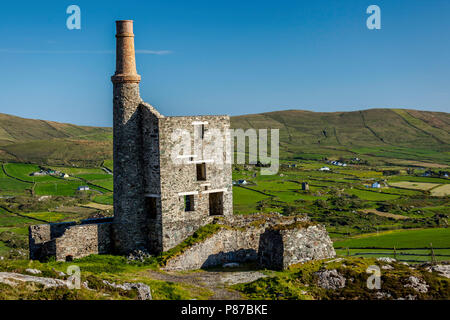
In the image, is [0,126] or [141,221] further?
[0,126]

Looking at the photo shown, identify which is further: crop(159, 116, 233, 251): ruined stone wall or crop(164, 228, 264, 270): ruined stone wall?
crop(159, 116, 233, 251): ruined stone wall

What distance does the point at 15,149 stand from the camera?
132 meters

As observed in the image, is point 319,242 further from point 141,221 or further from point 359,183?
point 359,183

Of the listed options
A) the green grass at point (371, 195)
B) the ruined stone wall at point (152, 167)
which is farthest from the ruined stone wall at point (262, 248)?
the green grass at point (371, 195)

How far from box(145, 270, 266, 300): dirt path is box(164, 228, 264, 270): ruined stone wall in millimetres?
1209

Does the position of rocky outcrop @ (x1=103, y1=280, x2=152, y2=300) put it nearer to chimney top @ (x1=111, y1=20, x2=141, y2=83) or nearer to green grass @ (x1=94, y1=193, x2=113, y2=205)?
chimney top @ (x1=111, y1=20, x2=141, y2=83)

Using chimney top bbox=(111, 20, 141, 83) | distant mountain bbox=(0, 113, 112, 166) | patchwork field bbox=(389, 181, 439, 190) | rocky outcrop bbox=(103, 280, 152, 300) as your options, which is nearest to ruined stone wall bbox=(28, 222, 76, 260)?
chimney top bbox=(111, 20, 141, 83)

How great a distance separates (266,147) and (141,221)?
13631 cm

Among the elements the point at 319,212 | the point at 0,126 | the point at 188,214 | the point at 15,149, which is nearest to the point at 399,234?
the point at 319,212

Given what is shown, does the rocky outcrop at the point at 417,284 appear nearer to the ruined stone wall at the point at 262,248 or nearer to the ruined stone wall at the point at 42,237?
the ruined stone wall at the point at 262,248

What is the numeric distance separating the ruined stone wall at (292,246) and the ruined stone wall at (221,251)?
258 cm

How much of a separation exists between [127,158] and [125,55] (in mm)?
4847

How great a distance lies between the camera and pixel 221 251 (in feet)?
87.0

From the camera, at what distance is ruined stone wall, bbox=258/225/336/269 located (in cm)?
2308
